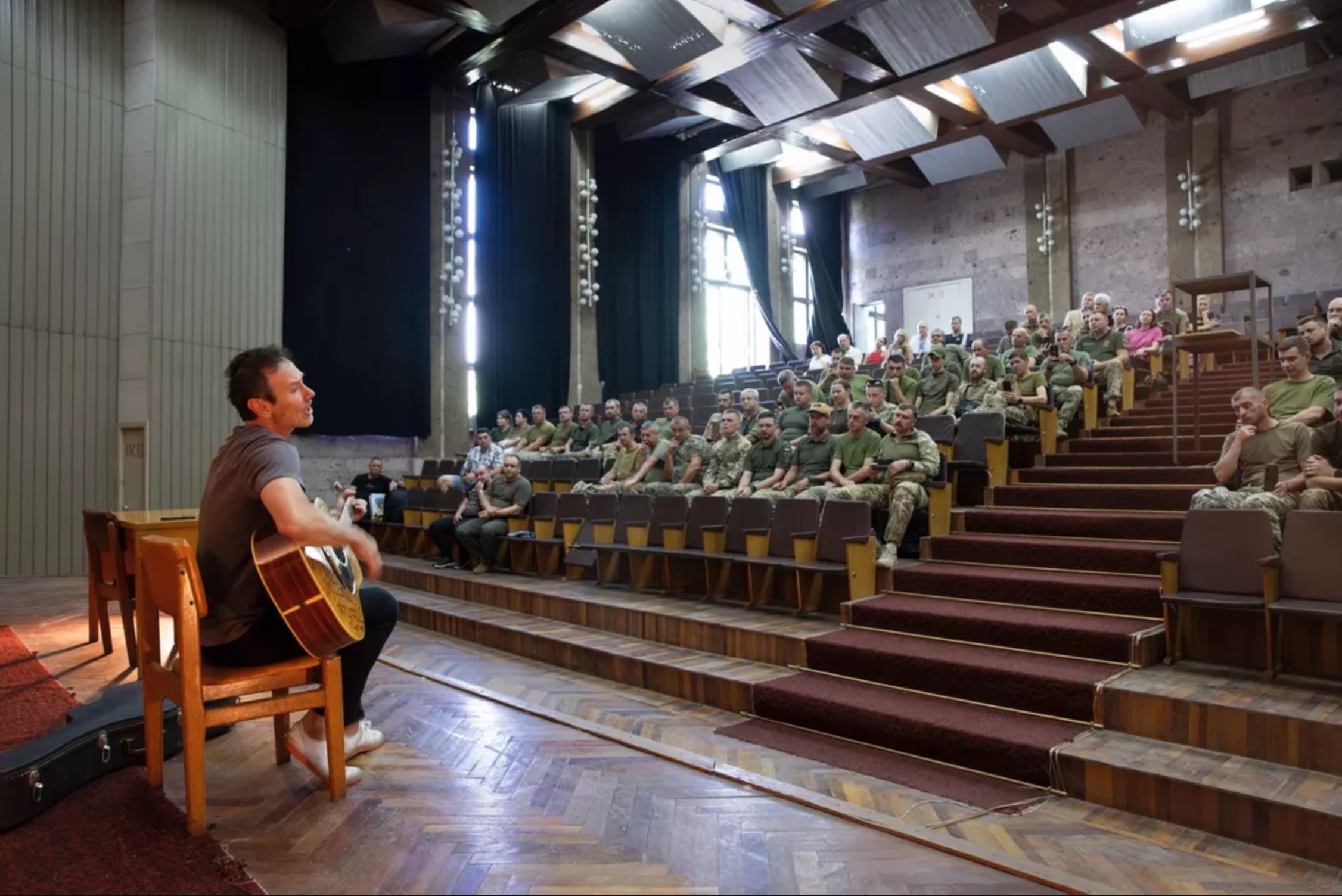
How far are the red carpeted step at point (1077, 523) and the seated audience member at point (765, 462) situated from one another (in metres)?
0.99

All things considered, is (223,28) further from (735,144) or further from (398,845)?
(398,845)

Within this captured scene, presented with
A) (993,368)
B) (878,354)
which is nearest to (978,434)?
(993,368)

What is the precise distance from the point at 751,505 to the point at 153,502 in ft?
15.6

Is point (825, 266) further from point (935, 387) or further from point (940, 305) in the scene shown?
point (935, 387)

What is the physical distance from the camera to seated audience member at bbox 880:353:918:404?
5.86 m

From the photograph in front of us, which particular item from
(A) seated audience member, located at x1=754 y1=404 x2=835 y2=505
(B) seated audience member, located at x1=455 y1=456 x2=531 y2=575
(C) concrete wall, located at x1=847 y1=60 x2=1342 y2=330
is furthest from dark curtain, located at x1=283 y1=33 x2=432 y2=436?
(C) concrete wall, located at x1=847 y1=60 x2=1342 y2=330

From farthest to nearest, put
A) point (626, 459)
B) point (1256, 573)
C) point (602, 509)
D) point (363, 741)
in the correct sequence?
point (626, 459) → point (602, 509) → point (1256, 573) → point (363, 741)

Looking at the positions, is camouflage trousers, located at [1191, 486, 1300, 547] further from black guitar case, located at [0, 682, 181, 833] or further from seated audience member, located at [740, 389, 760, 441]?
black guitar case, located at [0, 682, 181, 833]

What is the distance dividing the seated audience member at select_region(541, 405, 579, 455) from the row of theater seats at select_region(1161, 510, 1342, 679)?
510 cm

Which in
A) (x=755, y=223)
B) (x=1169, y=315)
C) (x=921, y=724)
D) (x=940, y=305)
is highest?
(x=755, y=223)

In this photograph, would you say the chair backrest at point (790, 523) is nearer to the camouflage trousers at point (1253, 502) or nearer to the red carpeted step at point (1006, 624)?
the red carpeted step at point (1006, 624)

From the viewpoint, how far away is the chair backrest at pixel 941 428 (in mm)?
4695

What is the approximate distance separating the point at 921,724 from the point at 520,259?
24.9 feet

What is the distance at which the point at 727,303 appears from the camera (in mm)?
11883
